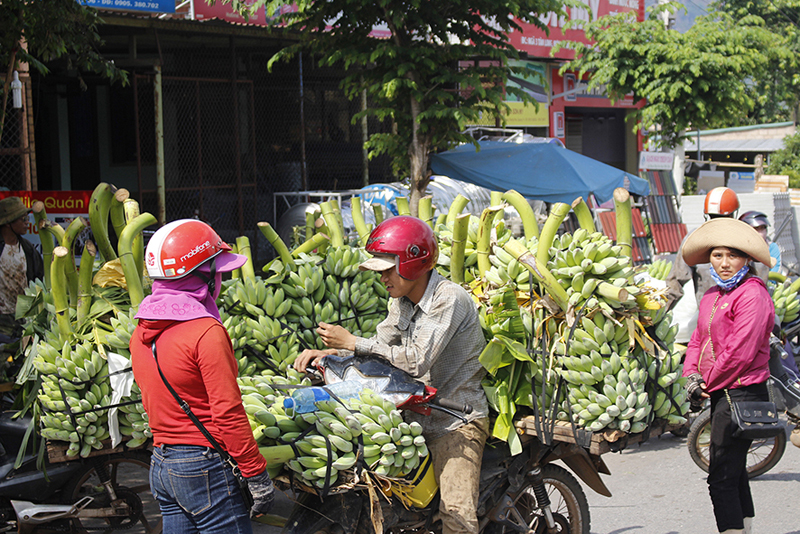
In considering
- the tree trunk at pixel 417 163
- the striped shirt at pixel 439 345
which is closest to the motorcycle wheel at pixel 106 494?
the striped shirt at pixel 439 345

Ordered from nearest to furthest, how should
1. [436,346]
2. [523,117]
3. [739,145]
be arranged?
[436,346] → [523,117] → [739,145]

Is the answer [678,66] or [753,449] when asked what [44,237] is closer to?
[753,449]

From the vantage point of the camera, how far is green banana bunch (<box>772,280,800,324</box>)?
19.0ft

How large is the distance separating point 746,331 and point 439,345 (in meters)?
1.74

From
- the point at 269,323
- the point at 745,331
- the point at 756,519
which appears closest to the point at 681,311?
the point at 756,519

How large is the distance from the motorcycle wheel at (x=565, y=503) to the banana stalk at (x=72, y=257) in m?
2.53

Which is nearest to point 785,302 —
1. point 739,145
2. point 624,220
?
point 624,220

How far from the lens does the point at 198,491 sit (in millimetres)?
2623

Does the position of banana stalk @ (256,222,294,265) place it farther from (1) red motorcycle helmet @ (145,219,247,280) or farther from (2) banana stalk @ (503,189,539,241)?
(1) red motorcycle helmet @ (145,219,247,280)

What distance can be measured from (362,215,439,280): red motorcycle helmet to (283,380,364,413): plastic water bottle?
20.0 inches

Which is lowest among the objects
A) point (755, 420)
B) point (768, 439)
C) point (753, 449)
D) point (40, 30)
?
point (753, 449)

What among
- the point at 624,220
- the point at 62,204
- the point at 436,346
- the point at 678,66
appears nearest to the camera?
the point at 436,346

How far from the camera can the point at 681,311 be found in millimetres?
6371

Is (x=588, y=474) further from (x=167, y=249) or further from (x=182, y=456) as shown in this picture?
(x=167, y=249)
